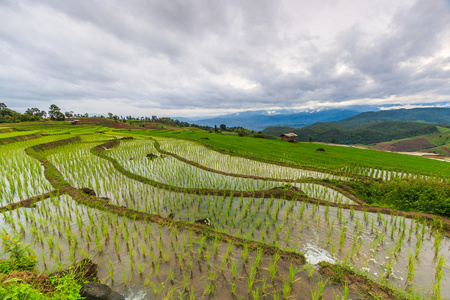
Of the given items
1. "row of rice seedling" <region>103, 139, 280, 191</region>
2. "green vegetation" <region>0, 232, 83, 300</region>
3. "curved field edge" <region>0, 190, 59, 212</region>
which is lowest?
"row of rice seedling" <region>103, 139, 280, 191</region>

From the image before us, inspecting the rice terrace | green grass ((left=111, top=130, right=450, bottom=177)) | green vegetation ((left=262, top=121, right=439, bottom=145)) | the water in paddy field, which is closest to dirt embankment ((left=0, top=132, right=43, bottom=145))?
the rice terrace

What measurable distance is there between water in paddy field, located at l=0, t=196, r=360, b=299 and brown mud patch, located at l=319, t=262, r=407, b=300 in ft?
0.51

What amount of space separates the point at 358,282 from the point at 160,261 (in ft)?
13.2

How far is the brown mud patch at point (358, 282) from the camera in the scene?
9.77 feet

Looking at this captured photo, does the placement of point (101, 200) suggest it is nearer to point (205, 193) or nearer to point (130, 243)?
point (130, 243)

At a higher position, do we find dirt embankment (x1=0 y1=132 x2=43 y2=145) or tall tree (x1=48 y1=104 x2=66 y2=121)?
tall tree (x1=48 y1=104 x2=66 y2=121)

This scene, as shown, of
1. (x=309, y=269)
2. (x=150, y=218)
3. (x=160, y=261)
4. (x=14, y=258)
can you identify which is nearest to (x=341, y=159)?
(x=309, y=269)

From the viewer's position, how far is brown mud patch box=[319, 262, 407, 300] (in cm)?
298

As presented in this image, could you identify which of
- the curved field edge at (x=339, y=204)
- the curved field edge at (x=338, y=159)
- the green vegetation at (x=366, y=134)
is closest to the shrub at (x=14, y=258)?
the curved field edge at (x=339, y=204)

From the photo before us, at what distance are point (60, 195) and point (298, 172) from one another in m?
13.4

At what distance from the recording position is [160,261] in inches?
148

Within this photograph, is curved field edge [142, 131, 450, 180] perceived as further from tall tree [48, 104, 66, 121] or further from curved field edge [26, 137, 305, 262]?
tall tree [48, 104, 66, 121]

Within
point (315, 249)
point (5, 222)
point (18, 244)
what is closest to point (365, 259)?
point (315, 249)

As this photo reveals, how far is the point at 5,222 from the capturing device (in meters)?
4.82
